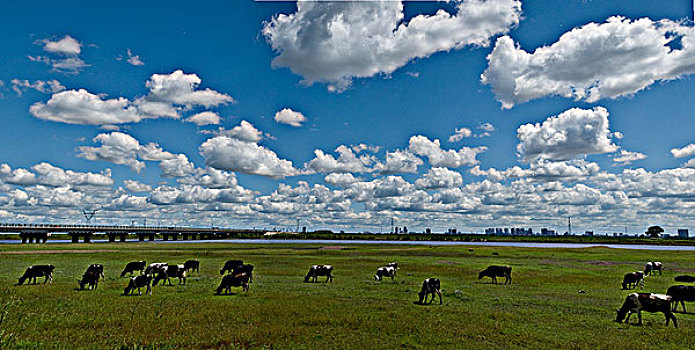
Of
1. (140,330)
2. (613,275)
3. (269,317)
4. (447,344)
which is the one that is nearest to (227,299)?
(269,317)

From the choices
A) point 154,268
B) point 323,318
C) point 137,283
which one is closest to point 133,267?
point 154,268

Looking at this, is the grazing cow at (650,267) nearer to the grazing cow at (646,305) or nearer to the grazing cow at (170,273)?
the grazing cow at (646,305)

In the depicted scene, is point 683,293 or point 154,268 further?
point 154,268

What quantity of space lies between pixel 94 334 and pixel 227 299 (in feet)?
28.7

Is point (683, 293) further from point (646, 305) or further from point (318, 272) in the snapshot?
point (318, 272)

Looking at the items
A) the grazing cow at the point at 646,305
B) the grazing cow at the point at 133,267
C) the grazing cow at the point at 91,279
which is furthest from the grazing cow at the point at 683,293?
the grazing cow at the point at 133,267

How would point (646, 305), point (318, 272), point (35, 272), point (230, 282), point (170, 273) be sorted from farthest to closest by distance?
point (318, 272) → point (170, 273) → point (35, 272) → point (230, 282) → point (646, 305)

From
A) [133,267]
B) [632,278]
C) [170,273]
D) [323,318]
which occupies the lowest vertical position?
[323,318]

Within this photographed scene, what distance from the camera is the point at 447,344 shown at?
15812 millimetres

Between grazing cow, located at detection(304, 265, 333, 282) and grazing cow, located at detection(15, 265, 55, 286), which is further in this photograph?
grazing cow, located at detection(304, 265, 333, 282)

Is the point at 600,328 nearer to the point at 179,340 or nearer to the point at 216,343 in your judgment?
the point at 216,343

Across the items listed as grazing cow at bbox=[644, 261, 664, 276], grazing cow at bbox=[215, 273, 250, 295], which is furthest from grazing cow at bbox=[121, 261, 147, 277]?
grazing cow at bbox=[644, 261, 664, 276]

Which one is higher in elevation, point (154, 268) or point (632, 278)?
point (154, 268)

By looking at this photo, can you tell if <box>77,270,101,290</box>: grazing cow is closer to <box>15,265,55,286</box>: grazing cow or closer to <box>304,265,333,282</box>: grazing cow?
<box>15,265,55,286</box>: grazing cow
